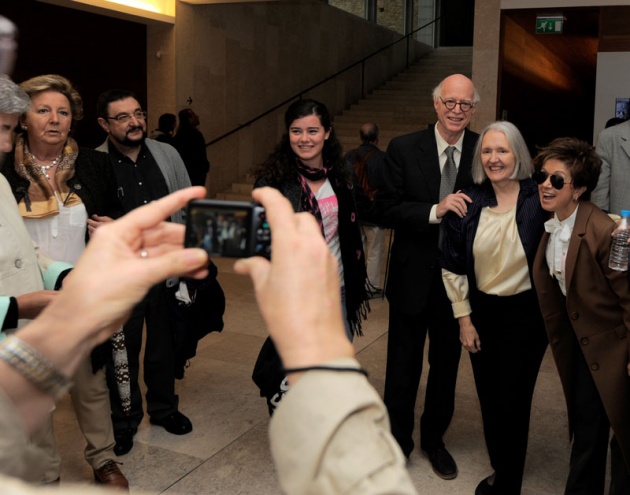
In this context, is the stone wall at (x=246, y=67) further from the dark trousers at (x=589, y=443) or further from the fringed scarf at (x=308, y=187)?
the dark trousers at (x=589, y=443)

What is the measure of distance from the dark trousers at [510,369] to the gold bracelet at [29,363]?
96.0 inches

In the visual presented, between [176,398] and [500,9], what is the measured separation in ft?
22.8

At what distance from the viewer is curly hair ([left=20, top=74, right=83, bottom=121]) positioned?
306 cm

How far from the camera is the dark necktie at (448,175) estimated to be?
3.36 metres

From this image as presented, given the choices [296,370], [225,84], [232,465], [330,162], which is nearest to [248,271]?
[296,370]

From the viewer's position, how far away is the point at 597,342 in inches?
110

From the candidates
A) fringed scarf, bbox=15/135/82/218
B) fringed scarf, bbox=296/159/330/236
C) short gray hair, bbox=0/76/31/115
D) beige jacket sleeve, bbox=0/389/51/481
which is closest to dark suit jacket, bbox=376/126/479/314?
fringed scarf, bbox=296/159/330/236

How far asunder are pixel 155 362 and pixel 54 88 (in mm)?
1543

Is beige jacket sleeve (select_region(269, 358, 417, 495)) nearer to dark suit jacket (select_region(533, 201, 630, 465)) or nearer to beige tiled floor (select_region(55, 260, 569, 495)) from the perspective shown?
dark suit jacket (select_region(533, 201, 630, 465))

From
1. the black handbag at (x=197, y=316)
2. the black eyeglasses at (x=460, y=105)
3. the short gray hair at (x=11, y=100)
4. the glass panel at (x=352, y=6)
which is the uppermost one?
the glass panel at (x=352, y=6)

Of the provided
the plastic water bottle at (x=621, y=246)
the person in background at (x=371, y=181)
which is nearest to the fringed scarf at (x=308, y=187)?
the plastic water bottle at (x=621, y=246)

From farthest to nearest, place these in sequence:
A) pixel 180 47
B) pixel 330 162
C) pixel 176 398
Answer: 1. pixel 180 47
2. pixel 176 398
3. pixel 330 162

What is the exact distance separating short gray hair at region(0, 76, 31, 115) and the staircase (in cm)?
969

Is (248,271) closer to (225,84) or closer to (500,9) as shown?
(500,9)
